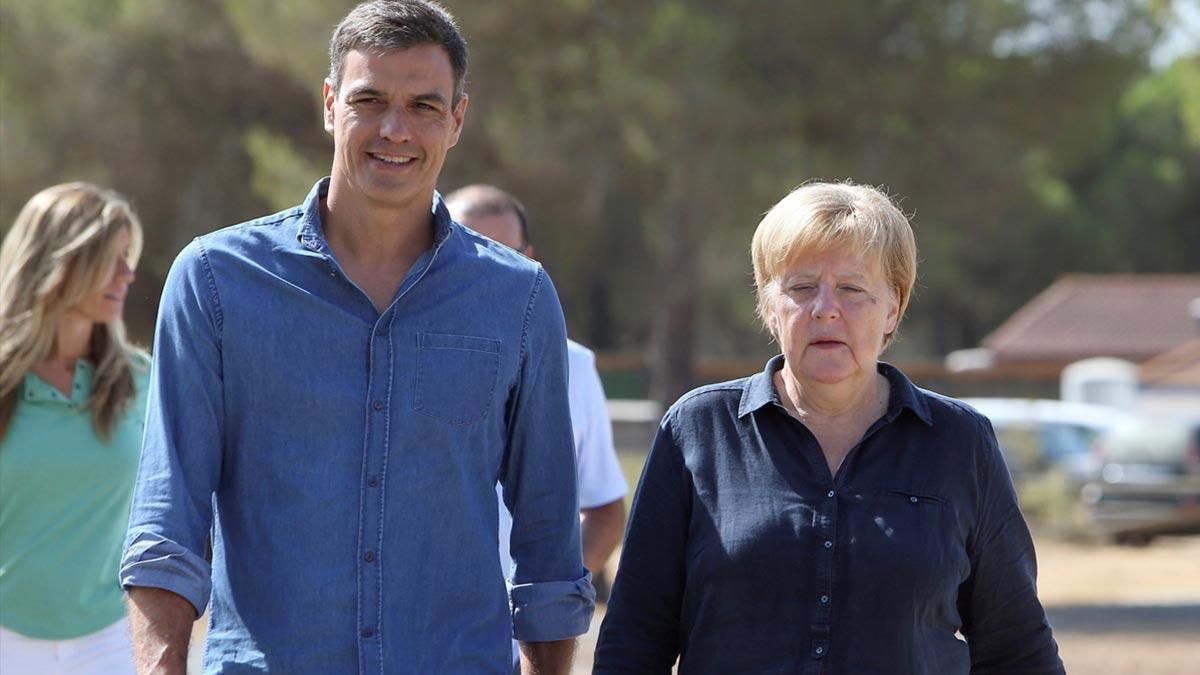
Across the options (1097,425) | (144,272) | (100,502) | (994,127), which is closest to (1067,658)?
(994,127)

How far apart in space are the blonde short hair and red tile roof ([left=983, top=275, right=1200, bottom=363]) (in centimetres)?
4369

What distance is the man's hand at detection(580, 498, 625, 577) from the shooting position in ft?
16.3

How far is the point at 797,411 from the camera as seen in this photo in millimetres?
3348

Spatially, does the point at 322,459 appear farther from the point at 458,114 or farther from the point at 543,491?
the point at 458,114

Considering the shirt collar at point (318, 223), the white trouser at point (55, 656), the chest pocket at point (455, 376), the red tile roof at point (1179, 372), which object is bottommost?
the white trouser at point (55, 656)

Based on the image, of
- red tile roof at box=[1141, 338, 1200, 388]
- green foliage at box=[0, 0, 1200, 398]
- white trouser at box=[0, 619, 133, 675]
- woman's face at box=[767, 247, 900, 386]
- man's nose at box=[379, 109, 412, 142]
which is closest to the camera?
man's nose at box=[379, 109, 412, 142]

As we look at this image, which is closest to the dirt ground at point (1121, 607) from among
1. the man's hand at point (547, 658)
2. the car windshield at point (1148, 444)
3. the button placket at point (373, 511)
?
the car windshield at point (1148, 444)

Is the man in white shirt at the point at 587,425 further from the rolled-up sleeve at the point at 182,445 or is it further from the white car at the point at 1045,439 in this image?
the white car at the point at 1045,439

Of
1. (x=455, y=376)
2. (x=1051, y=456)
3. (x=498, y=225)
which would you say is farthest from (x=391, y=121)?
(x=1051, y=456)

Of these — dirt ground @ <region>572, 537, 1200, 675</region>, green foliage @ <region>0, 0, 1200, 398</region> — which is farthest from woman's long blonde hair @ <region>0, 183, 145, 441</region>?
green foliage @ <region>0, 0, 1200, 398</region>

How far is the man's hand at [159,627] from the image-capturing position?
9.08 feet

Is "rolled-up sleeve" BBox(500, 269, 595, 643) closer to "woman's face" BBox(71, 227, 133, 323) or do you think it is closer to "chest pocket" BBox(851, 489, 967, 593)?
"chest pocket" BBox(851, 489, 967, 593)

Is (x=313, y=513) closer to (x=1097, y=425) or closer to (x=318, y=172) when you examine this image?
(x=318, y=172)

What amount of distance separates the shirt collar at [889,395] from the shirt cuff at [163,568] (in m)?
1.14
